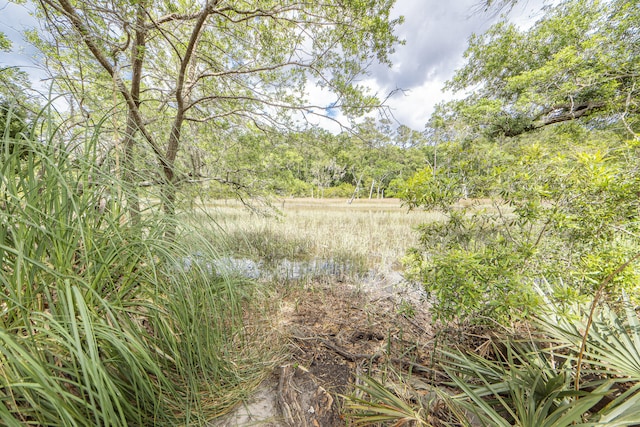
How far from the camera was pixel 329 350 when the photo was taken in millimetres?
1984

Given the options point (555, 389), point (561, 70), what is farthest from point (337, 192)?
point (555, 389)

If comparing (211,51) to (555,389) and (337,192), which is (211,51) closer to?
(555,389)

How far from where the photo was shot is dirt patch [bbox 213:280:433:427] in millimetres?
1386

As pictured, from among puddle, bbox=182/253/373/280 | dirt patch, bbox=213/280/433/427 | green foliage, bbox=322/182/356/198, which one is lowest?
puddle, bbox=182/253/373/280

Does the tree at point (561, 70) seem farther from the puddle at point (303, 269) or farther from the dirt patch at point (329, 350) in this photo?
the puddle at point (303, 269)

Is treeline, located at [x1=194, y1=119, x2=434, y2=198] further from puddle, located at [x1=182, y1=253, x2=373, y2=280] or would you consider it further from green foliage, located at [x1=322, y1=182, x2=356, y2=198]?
green foliage, located at [x1=322, y1=182, x2=356, y2=198]

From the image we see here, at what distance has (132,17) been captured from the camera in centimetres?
217

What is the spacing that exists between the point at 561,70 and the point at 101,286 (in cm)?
811

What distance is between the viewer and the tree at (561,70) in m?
4.25

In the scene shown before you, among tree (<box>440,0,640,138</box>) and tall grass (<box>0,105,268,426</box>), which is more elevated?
tree (<box>440,0,640,138</box>)

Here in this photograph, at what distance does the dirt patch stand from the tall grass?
0.31m

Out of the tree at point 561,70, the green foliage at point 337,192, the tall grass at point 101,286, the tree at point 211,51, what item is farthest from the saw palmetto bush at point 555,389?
the green foliage at point 337,192

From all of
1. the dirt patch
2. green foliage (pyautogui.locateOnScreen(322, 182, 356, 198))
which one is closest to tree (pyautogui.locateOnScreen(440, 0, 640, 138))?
the dirt patch

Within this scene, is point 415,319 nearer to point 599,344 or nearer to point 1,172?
point 599,344
